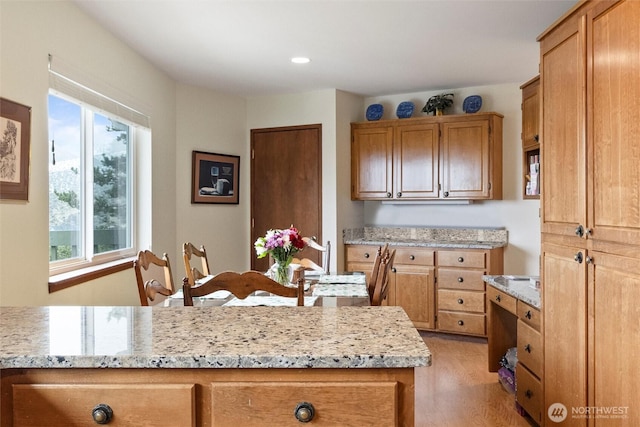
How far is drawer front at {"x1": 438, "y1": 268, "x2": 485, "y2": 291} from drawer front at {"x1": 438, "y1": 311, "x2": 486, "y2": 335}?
0.80ft

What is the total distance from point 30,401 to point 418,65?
3.64 meters

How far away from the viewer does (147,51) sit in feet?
11.5

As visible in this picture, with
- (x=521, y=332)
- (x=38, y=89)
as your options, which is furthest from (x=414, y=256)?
(x=38, y=89)

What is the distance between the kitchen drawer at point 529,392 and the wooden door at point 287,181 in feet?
7.75

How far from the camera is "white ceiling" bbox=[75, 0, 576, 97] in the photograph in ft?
9.15

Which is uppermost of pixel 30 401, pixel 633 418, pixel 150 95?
pixel 150 95

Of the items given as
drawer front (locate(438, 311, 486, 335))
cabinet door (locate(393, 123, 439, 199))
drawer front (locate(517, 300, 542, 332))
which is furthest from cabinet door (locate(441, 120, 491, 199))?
drawer front (locate(517, 300, 542, 332))

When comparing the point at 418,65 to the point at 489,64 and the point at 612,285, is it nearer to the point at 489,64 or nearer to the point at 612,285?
the point at 489,64

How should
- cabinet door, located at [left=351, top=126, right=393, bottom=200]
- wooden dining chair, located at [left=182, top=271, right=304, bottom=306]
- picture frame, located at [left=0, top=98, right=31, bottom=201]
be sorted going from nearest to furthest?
wooden dining chair, located at [left=182, top=271, right=304, bottom=306]
picture frame, located at [left=0, top=98, right=31, bottom=201]
cabinet door, located at [left=351, top=126, right=393, bottom=200]

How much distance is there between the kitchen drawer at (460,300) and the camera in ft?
14.1

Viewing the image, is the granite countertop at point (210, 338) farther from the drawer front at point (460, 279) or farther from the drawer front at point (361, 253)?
the drawer front at point (361, 253)

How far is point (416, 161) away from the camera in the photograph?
4.70m

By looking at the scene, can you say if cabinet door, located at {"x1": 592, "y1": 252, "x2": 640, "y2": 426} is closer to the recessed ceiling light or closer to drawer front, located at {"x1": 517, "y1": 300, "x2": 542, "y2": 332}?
drawer front, located at {"x1": 517, "y1": 300, "x2": 542, "y2": 332}

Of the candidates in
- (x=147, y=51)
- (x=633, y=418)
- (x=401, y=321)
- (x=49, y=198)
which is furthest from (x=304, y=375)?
(x=147, y=51)
